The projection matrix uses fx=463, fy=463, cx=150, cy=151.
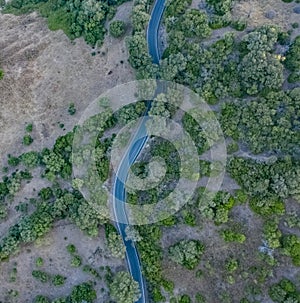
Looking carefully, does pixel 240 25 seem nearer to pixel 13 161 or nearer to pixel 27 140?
pixel 27 140

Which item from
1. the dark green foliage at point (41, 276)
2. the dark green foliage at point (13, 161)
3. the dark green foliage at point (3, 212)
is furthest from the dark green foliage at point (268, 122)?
the dark green foliage at point (3, 212)

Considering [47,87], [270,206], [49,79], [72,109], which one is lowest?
[270,206]

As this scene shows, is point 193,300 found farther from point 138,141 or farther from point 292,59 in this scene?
point 292,59

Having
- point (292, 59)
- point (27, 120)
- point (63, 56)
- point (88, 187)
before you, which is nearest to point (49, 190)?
point (88, 187)

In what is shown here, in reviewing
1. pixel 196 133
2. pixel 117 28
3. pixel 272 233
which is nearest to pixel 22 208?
pixel 196 133

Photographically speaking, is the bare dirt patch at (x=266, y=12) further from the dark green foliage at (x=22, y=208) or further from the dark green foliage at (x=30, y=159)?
the dark green foliage at (x=22, y=208)

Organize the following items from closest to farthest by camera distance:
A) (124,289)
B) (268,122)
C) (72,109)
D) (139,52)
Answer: (124,289) → (268,122) → (139,52) → (72,109)
